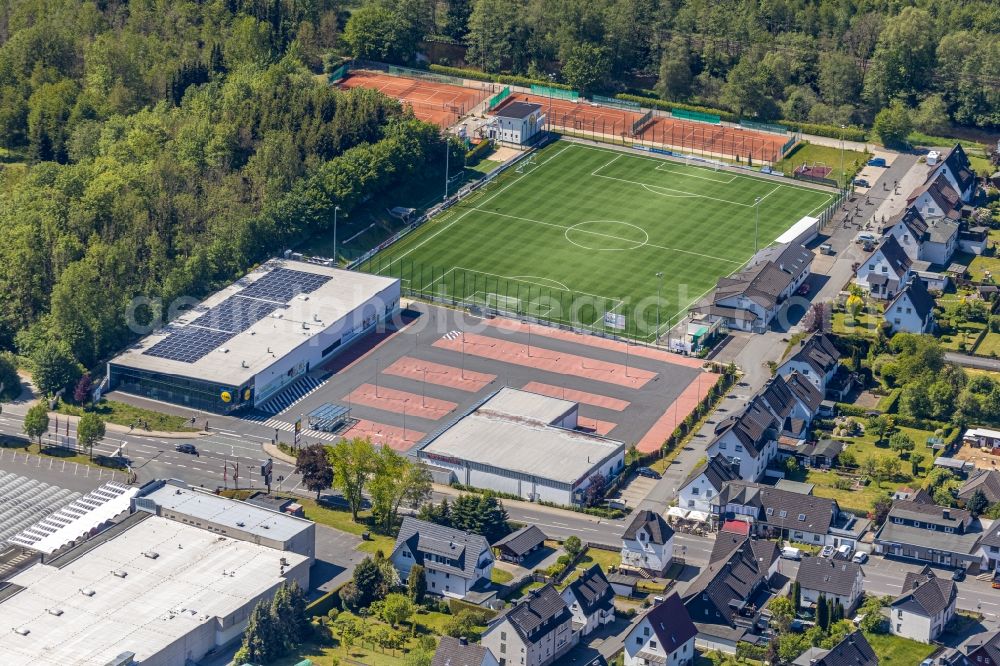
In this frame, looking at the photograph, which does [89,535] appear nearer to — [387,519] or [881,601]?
[387,519]

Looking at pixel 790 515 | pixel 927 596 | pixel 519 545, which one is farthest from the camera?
pixel 790 515

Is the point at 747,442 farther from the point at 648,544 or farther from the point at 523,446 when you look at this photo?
the point at 523,446

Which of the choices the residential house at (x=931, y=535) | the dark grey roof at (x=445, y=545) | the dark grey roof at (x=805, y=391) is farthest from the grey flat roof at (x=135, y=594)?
the dark grey roof at (x=805, y=391)

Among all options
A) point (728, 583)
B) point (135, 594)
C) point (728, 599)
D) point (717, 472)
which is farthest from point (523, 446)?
point (135, 594)

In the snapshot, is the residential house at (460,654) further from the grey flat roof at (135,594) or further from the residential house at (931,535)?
the residential house at (931,535)

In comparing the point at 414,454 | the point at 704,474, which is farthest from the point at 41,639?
the point at 704,474

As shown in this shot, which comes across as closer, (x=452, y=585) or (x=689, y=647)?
(x=689, y=647)
